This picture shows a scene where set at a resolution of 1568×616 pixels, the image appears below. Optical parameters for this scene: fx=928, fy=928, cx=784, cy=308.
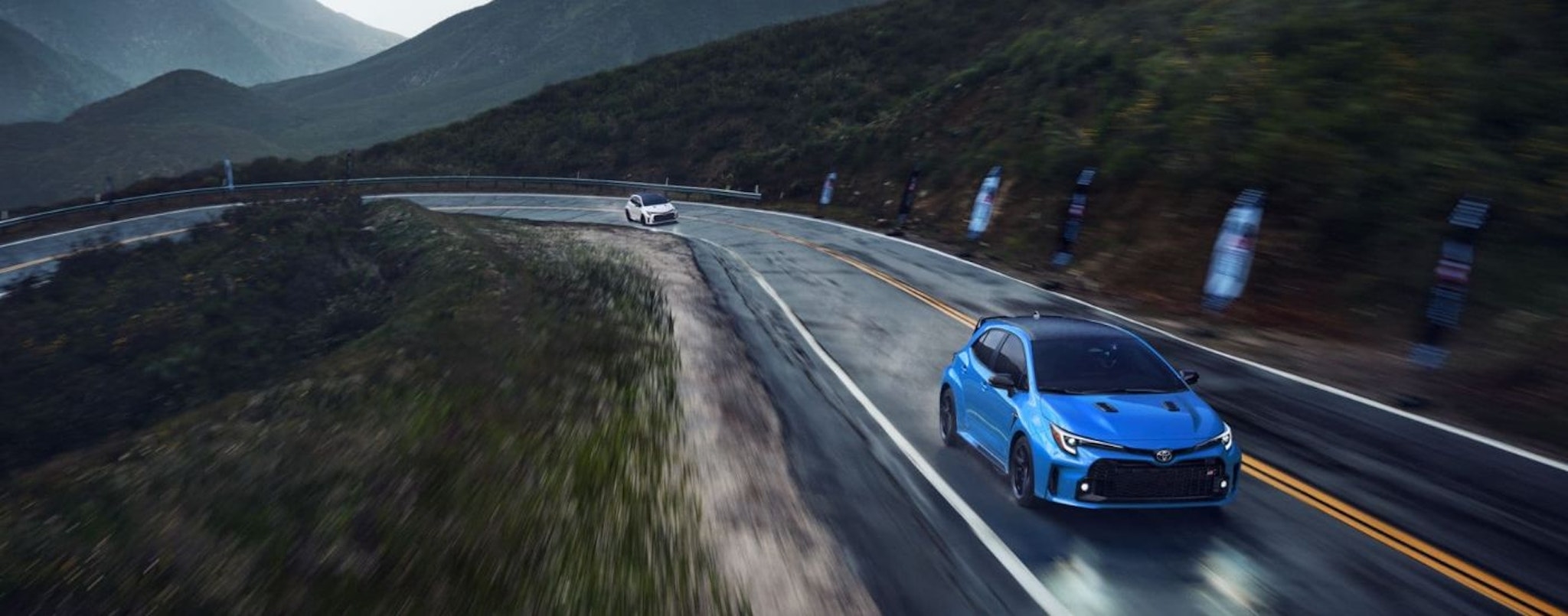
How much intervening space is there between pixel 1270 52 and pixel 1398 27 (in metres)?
3.41

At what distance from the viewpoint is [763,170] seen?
5047cm

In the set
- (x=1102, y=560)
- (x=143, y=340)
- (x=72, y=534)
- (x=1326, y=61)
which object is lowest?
(x=143, y=340)

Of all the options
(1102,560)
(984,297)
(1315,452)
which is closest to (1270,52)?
(984,297)

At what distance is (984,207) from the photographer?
2891 cm

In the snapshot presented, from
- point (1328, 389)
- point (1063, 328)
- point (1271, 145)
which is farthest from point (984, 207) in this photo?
point (1063, 328)

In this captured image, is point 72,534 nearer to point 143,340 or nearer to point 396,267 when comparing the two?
point 143,340

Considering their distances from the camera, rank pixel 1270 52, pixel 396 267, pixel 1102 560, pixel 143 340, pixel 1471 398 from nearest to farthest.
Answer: pixel 1102 560, pixel 1471 398, pixel 1270 52, pixel 143 340, pixel 396 267

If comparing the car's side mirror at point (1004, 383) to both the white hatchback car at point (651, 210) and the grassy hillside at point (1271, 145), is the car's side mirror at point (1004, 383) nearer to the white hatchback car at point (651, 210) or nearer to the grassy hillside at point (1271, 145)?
the grassy hillside at point (1271, 145)

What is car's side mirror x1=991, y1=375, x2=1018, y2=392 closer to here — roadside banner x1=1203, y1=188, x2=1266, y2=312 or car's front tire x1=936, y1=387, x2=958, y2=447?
car's front tire x1=936, y1=387, x2=958, y2=447

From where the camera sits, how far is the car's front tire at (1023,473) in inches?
321

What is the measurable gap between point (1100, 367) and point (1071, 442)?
1418 mm

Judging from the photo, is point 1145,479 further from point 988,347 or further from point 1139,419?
point 988,347

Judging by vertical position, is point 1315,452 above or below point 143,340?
above

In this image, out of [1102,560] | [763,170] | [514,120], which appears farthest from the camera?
[514,120]
